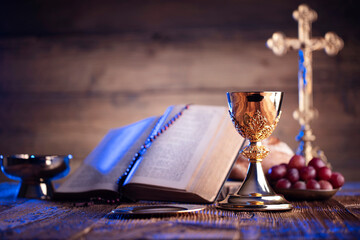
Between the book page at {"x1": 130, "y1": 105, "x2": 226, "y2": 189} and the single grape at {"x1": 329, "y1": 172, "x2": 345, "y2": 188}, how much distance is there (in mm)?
259

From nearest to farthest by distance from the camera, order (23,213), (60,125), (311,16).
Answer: (23,213) → (311,16) → (60,125)

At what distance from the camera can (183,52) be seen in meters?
2.16

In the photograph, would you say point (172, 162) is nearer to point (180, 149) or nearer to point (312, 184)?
point (180, 149)

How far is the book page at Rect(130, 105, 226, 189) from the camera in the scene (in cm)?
94

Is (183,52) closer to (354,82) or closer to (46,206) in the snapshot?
(354,82)

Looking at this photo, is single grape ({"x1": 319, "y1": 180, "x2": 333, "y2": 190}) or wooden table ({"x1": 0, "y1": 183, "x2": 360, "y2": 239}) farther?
single grape ({"x1": 319, "y1": 180, "x2": 333, "y2": 190})

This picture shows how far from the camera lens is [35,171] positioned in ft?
3.45

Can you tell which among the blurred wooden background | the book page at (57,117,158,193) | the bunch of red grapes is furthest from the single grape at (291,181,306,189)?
the blurred wooden background

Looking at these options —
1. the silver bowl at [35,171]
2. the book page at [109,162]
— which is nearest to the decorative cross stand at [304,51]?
the book page at [109,162]

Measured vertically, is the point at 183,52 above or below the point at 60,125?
above

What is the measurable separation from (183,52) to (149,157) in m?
1.23

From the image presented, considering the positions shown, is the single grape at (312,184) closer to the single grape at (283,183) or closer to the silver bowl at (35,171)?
the single grape at (283,183)

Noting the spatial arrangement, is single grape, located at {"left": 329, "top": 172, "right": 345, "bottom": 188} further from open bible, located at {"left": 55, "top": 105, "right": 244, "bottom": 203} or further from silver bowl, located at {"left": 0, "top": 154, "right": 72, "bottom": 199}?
silver bowl, located at {"left": 0, "top": 154, "right": 72, "bottom": 199}

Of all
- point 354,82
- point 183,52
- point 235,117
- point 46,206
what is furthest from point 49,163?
point 354,82
